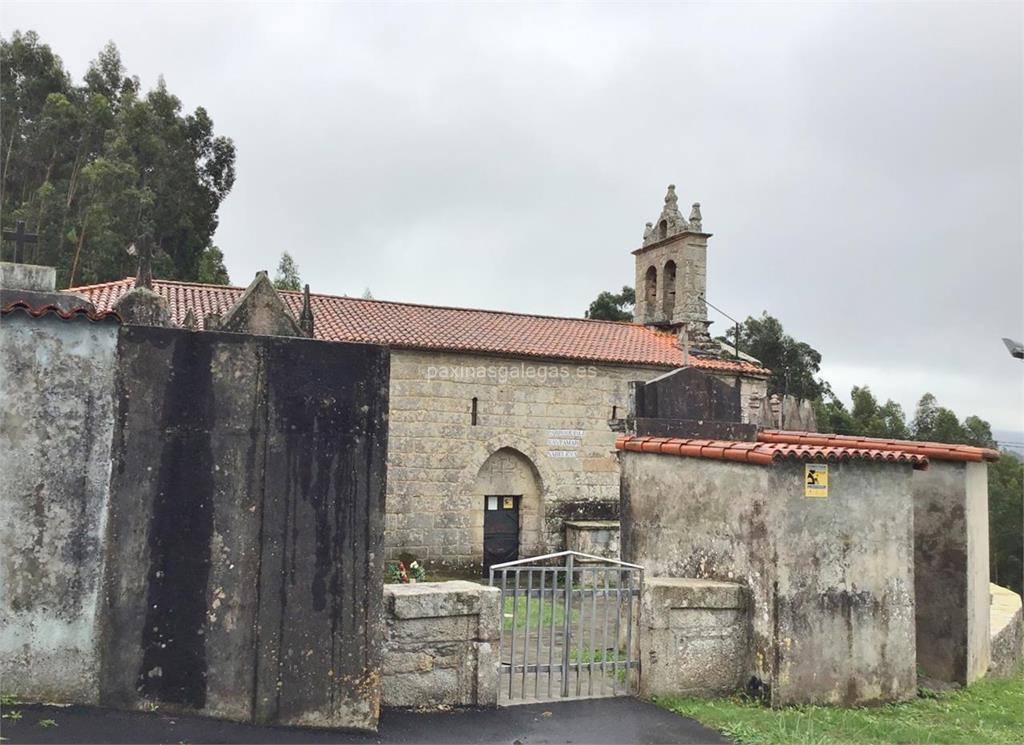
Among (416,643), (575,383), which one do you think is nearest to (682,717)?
(416,643)

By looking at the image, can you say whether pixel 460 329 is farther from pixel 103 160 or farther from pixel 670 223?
pixel 103 160

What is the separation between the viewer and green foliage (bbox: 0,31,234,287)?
94.2ft

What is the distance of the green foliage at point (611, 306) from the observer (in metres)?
44.8

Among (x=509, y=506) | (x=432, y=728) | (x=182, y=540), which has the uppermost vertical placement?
(x=182, y=540)

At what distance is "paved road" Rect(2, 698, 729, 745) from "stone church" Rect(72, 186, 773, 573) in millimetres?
10311

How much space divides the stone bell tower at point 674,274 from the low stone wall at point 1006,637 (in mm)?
11101

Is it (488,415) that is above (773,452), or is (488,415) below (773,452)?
above

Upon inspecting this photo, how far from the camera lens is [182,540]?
4945mm

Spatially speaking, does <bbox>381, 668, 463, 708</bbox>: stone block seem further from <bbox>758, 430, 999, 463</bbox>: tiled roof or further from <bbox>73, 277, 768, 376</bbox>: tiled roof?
<bbox>73, 277, 768, 376</bbox>: tiled roof

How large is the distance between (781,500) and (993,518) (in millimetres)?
34899

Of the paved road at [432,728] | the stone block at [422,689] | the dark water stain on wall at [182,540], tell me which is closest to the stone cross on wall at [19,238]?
the dark water stain on wall at [182,540]

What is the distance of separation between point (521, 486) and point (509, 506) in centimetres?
56

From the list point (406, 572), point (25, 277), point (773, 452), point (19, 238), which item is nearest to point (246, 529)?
point (25, 277)

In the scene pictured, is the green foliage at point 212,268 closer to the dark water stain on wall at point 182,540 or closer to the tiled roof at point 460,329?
the tiled roof at point 460,329
